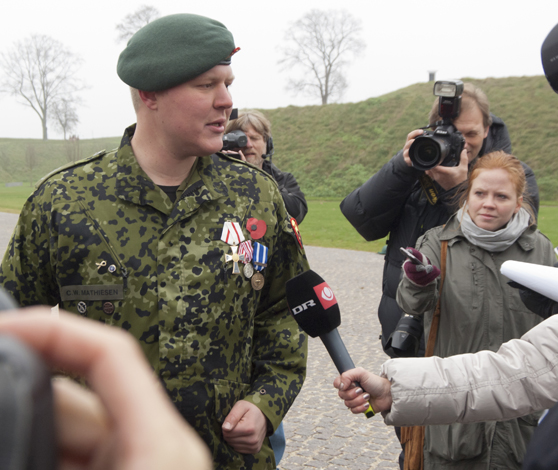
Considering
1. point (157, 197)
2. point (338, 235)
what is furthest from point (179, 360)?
point (338, 235)

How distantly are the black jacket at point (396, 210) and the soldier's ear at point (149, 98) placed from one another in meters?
1.45

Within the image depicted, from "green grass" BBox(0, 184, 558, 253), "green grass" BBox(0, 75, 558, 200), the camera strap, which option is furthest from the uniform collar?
"green grass" BBox(0, 75, 558, 200)

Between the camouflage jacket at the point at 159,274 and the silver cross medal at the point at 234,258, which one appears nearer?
the camouflage jacket at the point at 159,274

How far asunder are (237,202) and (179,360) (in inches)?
21.9

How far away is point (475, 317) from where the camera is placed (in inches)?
105

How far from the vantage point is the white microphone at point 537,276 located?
1597mm

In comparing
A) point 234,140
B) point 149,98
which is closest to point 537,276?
point 149,98

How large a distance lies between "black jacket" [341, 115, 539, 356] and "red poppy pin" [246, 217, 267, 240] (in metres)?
1.19

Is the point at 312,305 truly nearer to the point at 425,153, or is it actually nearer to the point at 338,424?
the point at 425,153

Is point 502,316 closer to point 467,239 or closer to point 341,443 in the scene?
point 467,239

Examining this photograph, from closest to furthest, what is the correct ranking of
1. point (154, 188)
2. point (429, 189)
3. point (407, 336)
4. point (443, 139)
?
point (154, 188) → point (407, 336) → point (443, 139) → point (429, 189)

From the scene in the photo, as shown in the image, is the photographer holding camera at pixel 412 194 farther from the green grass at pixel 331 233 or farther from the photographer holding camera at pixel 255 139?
the green grass at pixel 331 233

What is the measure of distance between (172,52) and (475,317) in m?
1.68

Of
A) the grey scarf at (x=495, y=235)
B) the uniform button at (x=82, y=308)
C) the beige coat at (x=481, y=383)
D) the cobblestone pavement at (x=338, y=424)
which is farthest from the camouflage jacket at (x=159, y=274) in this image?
the cobblestone pavement at (x=338, y=424)
